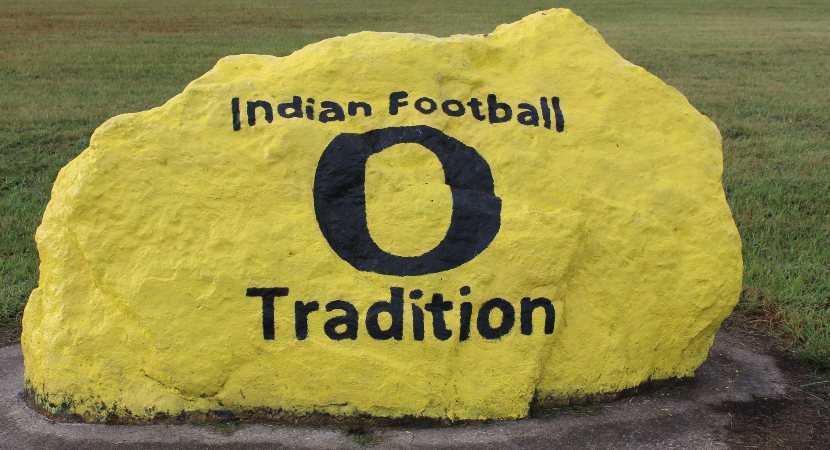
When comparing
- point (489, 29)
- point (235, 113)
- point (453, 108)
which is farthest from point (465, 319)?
point (489, 29)

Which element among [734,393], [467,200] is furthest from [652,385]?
[467,200]

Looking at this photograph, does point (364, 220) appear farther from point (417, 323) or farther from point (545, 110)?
point (545, 110)

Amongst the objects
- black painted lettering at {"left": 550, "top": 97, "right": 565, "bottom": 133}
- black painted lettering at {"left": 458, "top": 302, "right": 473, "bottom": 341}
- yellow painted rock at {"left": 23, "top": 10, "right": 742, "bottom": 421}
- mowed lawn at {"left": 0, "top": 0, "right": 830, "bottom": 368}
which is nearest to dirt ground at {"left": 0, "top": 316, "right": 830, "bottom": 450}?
yellow painted rock at {"left": 23, "top": 10, "right": 742, "bottom": 421}

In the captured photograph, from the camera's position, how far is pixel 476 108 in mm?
2791

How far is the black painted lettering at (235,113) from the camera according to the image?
2654 millimetres

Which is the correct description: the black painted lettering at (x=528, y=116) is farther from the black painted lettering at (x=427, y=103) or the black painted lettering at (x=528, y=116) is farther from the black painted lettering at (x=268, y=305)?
the black painted lettering at (x=268, y=305)

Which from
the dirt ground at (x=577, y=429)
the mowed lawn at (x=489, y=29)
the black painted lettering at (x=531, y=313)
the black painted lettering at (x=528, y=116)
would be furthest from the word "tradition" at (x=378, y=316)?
the mowed lawn at (x=489, y=29)

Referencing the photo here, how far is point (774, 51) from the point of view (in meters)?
11.8

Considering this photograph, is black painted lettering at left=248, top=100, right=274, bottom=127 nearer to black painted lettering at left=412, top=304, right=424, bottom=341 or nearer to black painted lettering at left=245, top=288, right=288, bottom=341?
black painted lettering at left=245, top=288, right=288, bottom=341

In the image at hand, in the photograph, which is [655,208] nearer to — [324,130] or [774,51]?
[324,130]

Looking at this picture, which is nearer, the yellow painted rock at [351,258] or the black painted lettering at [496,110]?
the yellow painted rock at [351,258]

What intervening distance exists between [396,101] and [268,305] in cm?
95

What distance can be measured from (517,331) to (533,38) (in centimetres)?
130

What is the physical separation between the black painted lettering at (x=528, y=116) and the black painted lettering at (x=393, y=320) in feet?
2.96
